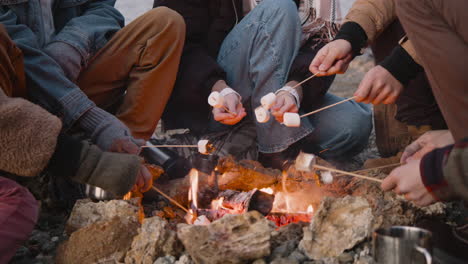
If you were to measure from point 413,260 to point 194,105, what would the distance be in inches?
74.3

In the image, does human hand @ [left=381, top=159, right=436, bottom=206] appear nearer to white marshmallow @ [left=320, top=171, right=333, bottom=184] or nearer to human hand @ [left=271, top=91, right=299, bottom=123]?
white marshmallow @ [left=320, top=171, right=333, bottom=184]

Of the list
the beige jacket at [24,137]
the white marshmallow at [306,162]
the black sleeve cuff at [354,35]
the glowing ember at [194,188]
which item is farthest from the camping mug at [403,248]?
the black sleeve cuff at [354,35]

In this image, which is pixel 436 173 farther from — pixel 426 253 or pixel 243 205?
pixel 243 205

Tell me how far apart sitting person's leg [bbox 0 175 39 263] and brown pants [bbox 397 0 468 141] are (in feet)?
5.81

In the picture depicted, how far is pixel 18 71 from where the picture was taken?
2150mm

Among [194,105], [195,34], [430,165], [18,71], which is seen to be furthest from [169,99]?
[430,165]

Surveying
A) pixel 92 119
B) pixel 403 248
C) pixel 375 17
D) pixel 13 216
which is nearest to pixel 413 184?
pixel 403 248

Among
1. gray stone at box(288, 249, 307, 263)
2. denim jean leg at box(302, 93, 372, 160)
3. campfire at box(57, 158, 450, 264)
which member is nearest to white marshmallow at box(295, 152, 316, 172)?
campfire at box(57, 158, 450, 264)

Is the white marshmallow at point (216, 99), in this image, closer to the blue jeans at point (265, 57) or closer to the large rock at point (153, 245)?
the blue jeans at point (265, 57)

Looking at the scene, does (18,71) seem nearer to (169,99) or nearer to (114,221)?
(114,221)

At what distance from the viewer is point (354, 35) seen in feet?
8.48

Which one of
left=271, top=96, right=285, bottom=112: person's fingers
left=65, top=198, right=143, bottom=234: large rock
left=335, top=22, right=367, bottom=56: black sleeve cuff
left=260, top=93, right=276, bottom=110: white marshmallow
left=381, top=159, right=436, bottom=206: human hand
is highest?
left=335, top=22, right=367, bottom=56: black sleeve cuff

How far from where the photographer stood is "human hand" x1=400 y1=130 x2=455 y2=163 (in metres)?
2.28

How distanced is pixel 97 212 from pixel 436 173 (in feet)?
4.62
